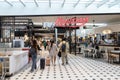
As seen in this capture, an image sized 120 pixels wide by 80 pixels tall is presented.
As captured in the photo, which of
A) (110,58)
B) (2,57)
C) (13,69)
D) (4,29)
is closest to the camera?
(2,57)

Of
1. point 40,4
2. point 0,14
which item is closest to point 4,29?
point 0,14

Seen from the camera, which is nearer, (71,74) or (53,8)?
(71,74)

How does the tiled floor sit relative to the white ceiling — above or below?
below

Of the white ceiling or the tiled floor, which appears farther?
the white ceiling

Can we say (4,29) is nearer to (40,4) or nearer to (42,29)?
(40,4)

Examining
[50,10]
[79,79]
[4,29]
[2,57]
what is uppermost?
[50,10]

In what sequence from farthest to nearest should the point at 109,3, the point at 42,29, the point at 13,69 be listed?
the point at 42,29, the point at 109,3, the point at 13,69

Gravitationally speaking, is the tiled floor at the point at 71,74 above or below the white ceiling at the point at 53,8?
below

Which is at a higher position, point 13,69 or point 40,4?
point 40,4

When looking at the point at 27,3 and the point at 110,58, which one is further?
the point at 110,58

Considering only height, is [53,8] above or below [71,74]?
above

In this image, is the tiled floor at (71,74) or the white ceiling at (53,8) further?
the white ceiling at (53,8)

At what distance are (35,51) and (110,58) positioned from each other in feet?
18.9

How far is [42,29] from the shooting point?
31.9m
